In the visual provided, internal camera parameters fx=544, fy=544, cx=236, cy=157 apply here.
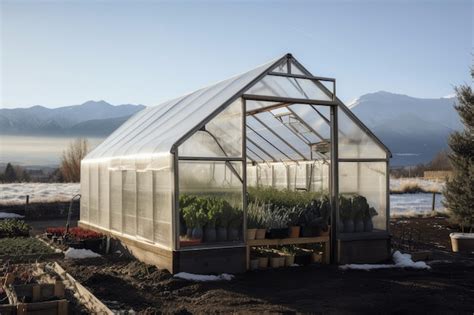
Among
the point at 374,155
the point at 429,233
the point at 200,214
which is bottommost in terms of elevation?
the point at 429,233

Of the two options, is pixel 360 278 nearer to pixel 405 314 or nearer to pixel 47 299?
pixel 405 314

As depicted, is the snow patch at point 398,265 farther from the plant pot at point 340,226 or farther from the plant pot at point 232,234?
the plant pot at point 232,234

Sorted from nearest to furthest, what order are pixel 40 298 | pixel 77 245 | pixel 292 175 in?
pixel 40 298
pixel 77 245
pixel 292 175

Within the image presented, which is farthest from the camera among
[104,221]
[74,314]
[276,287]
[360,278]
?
[104,221]

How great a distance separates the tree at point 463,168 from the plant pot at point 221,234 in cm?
830

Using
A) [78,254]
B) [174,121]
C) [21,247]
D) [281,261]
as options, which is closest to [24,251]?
[21,247]

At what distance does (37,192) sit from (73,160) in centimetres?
636

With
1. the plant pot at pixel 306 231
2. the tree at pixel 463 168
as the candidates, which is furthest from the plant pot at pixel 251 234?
the tree at pixel 463 168

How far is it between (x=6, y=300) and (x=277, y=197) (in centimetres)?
505

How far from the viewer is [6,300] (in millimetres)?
6359

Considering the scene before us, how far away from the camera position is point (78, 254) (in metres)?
9.98

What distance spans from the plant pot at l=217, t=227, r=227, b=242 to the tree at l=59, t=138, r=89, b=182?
20205mm

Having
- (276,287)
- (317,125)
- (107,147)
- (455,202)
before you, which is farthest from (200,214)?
(455,202)

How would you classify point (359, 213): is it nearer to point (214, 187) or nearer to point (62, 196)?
point (214, 187)
